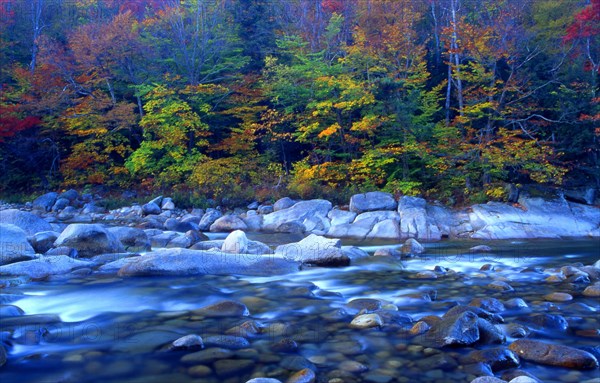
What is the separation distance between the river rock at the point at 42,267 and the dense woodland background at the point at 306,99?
428 inches

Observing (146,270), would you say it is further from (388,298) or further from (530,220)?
(530,220)

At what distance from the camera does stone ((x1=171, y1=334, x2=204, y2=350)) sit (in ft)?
14.5

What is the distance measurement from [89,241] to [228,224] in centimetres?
625

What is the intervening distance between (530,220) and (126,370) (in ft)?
45.1

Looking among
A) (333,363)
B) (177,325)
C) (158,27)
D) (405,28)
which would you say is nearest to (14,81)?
(158,27)

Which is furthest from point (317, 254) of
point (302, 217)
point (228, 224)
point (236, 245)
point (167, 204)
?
point (167, 204)

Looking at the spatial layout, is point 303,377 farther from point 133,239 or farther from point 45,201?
point 45,201

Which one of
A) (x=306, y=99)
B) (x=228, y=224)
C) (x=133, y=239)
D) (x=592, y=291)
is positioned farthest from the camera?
(x=306, y=99)

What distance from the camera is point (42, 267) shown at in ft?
25.0

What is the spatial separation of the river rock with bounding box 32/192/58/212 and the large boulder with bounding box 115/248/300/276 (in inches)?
591

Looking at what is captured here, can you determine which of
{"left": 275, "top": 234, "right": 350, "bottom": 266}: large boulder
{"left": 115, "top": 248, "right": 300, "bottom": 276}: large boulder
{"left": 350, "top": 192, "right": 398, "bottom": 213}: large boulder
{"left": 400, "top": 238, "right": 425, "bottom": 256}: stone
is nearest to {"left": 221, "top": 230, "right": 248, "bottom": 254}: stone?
{"left": 275, "top": 234, "right": 350, "bottom": 266}: large boulder

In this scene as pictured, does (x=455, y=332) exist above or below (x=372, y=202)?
below

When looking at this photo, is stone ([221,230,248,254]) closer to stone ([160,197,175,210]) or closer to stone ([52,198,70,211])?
stone ([160,197,175,210])

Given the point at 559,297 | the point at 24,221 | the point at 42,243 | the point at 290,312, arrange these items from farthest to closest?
the point at 24,221 < the point at 42,243 < the point at 559,297 < the point at 290,312
